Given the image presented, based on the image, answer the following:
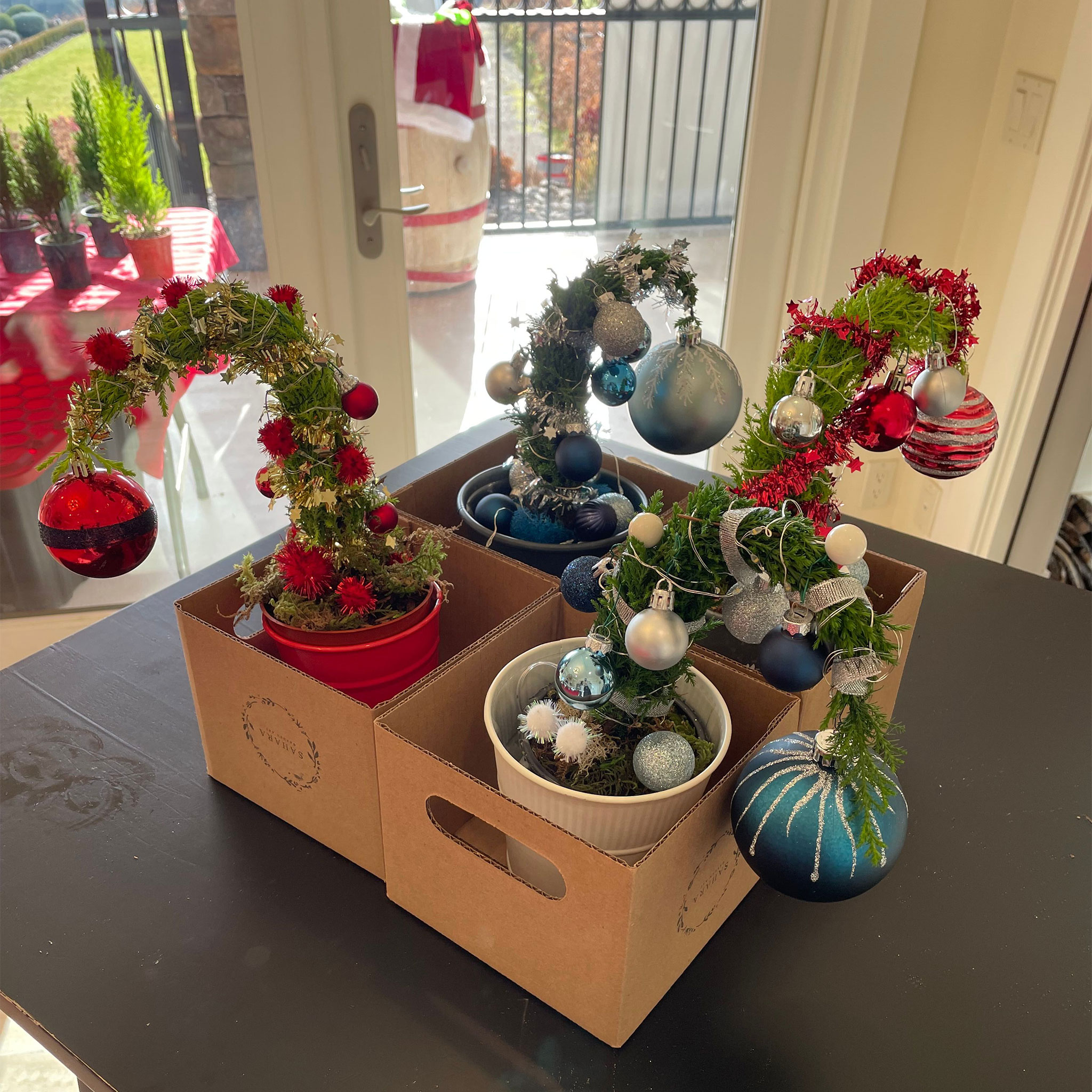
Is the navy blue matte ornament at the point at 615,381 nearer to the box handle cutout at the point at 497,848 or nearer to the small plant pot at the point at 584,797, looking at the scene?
the small plant pot at the point at 584,797

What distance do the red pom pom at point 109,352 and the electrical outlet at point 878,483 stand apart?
1.84 meters

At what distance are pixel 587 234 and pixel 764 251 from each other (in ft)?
1.21

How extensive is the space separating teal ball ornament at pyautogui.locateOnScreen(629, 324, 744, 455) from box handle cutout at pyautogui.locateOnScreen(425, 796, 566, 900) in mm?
356

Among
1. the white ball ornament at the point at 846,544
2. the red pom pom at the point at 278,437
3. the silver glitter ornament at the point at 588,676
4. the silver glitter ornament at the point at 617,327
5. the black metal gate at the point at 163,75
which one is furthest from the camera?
the black metal gate at the point at 163,75

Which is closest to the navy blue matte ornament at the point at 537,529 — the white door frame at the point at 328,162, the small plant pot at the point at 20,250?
the white door frame at the point at 328,162

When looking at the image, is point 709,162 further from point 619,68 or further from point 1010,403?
point 1010,403

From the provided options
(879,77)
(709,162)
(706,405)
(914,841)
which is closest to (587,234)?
(709,162)

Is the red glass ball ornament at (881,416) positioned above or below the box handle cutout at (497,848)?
above

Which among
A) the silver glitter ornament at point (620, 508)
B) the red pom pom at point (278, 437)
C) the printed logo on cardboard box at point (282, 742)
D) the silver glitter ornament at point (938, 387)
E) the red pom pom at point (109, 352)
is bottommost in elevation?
the printed logo on cardboard box at point (282, 742)

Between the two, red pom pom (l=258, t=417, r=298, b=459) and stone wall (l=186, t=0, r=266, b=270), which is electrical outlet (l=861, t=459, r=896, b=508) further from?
red pom pom (l=258, t=417, r=298, b=459)

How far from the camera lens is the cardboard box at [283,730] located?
28.7 inches

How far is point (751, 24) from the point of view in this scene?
6.02ft

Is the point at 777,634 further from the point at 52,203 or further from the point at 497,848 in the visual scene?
the point at 52,203

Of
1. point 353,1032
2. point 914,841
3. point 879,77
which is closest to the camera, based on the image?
point 353,1032
